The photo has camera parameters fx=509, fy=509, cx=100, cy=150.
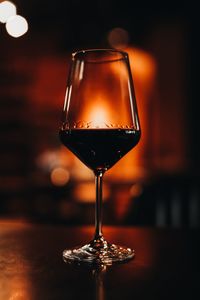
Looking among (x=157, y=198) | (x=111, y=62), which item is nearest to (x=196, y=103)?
(x=157, y=198)

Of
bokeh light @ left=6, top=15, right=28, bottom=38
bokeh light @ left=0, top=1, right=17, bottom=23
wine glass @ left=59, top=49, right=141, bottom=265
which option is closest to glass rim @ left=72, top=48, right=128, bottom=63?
wine glass @ left=59, top=49, right=141, bottom=265

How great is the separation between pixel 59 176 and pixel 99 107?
9.51 ft

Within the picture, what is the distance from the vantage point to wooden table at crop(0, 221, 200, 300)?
1.34 feet

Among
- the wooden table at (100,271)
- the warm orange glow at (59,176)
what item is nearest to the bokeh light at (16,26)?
the warm orange glow at (59,176)

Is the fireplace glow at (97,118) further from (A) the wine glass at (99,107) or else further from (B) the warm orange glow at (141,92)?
(B) the warm orange glow at (141,92)

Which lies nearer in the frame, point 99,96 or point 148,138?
point 99,96

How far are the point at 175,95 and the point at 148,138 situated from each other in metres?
0.48

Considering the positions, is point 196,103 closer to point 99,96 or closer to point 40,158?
point 40,158

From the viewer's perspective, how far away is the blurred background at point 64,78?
3885 mm

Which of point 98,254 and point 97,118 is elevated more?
point 97,118

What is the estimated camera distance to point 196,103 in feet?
13.4

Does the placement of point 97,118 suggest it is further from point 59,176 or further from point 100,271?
point 59,176

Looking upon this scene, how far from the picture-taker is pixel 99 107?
60cm

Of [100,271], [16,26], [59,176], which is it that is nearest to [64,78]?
[59,176]
